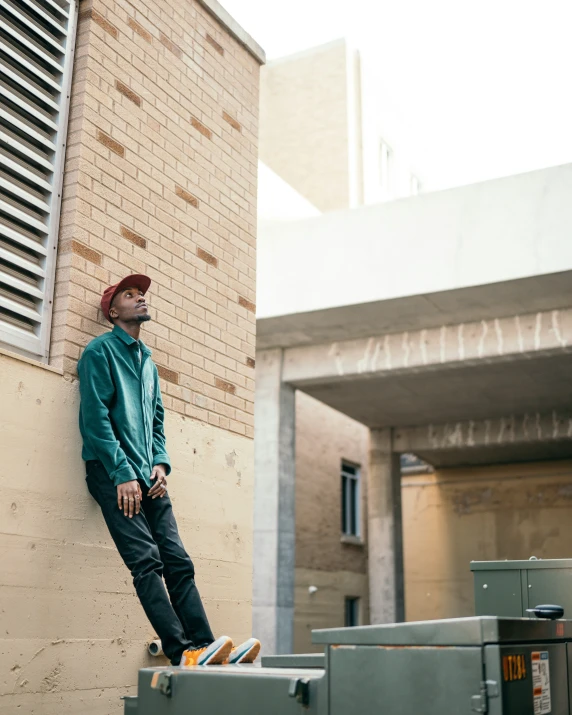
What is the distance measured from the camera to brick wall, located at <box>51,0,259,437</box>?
557 centimetres

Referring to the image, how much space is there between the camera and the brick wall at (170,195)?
5570 millimetres

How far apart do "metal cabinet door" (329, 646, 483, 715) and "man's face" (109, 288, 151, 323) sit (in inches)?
119

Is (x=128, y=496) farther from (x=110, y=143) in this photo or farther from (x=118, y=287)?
(x=110, y=143)

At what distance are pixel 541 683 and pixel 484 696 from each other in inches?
15.5

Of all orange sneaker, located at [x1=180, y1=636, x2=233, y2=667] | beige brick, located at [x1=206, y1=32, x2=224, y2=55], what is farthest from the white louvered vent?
orange sneaker, located at [x1=180, y1=636, x2=233, y2=667]

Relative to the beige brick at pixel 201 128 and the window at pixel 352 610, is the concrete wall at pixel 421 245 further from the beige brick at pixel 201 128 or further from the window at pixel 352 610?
the window at pixel 352 610

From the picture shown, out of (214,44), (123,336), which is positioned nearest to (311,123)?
(214,44)

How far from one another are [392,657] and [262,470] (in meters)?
11.4

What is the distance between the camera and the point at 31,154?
542cm

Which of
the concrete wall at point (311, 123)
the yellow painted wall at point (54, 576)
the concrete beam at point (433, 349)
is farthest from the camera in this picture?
the concrete wall at point (311, 123)

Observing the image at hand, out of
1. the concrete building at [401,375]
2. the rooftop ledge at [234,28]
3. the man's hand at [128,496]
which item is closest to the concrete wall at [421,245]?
the concrete building at [401,375]

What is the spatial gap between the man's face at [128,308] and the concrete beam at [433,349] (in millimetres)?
8695

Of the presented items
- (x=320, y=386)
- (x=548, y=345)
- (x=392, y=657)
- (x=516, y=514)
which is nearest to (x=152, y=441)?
(x=392, y=657)

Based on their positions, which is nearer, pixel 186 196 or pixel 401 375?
pixel 186 196
